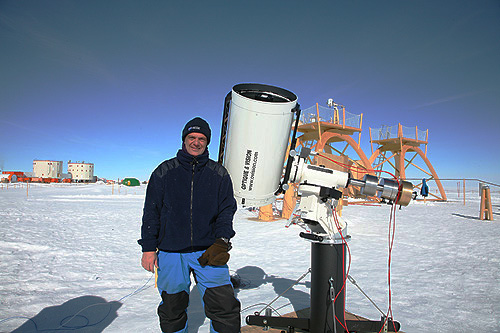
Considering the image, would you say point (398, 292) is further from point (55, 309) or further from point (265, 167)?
point (55, 309)

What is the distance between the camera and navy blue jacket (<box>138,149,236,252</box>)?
2326mm

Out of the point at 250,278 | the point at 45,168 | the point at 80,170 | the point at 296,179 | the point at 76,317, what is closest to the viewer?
the point at 296,179

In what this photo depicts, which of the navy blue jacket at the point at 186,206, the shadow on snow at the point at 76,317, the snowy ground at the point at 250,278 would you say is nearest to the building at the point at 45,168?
the snowy ground at the point at 250,278

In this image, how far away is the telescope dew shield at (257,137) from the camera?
231 centimetres

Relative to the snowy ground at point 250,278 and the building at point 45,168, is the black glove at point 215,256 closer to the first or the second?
the snowy ground at point 250,278

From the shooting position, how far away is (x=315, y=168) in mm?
2506

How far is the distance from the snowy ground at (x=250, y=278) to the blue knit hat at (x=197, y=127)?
2.24m

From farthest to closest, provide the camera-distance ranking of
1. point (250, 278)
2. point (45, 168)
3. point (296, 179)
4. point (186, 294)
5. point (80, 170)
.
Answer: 1. point (80, 170)
2. point (45, 168)
3. point (250, 278)
4. point (296, 179)
5. point (186, 294)

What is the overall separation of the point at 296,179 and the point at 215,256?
1.02 m

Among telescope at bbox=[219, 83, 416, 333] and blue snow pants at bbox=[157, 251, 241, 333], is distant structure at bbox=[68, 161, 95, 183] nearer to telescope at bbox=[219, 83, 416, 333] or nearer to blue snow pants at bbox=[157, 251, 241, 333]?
blue snow pants at bbox=[157, 251, 241, 333]

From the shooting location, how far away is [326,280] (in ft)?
7.83

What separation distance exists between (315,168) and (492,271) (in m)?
5.16

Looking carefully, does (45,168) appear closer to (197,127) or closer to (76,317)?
(76,317)

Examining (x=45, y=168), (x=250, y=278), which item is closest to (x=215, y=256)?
(x=250, y=278)
